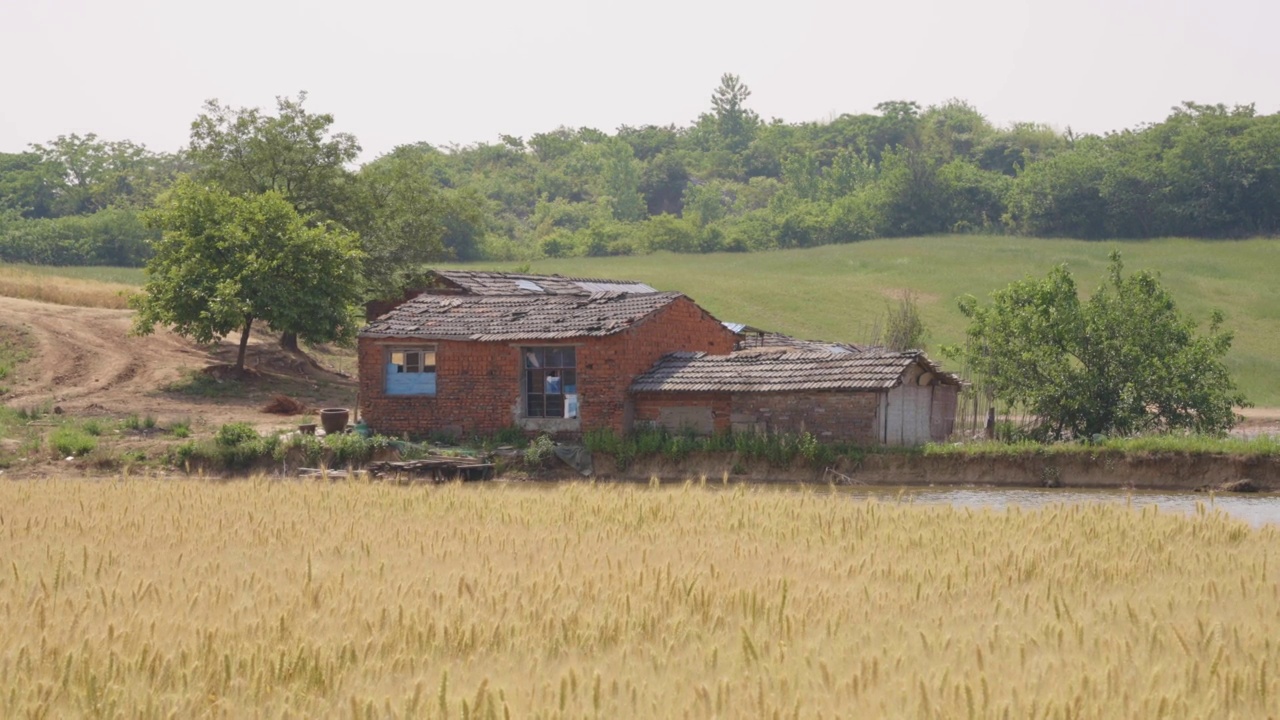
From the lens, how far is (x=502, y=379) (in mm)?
31594

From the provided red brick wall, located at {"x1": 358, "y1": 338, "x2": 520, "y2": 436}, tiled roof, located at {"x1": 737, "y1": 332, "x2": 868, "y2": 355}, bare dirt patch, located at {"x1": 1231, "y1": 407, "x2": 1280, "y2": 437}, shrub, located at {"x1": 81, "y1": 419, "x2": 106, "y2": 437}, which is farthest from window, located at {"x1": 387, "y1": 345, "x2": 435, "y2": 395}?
bare dirt patch, located at {"x1": 1231, "y1": 407, "x2": 1280, "y2": 437}

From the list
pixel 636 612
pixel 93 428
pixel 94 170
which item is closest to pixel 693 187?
pixel 94 170

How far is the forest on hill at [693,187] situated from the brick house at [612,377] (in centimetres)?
1149

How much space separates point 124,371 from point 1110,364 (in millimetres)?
25429

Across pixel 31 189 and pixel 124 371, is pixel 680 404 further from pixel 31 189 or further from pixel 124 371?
pixel 31 189

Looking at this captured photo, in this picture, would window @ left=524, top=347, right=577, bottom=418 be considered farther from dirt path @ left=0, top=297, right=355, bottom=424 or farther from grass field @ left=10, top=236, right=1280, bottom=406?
grass field @ left=10, top=236, right=1280, bottom=406

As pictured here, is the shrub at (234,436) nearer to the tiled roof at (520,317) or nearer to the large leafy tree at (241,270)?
the tiled roof at (520,317)

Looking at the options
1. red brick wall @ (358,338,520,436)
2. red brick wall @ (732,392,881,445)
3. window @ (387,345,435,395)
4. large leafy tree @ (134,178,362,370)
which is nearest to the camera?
red brick wall @ (732,392,881,445)

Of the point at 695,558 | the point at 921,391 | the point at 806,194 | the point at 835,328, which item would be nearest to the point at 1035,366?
the point at 921,391

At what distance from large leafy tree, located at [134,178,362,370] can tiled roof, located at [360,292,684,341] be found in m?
5.21

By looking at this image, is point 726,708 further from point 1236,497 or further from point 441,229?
point 441,229

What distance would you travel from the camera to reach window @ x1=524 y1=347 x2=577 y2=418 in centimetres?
3128

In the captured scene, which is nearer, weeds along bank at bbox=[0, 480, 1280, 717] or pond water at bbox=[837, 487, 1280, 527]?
weeds along bank at bbox=[0, 480, 1280, 717]

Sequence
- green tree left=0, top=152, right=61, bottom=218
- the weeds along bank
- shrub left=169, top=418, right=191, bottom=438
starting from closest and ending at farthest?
the weeds along bank < shrub left=169, top=418, right=191, bottom=438 < green tree left=0, top=152, right=61, bottom=218
